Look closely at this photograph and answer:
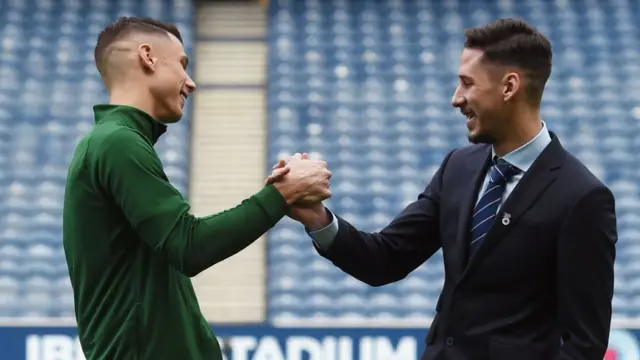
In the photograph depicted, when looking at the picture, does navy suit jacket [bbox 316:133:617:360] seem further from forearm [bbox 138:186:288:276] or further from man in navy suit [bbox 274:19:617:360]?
forearm [bbox 138:186:288:276]

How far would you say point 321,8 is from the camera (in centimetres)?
749

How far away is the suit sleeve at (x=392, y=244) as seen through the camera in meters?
2.64

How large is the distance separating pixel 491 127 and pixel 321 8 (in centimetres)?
514

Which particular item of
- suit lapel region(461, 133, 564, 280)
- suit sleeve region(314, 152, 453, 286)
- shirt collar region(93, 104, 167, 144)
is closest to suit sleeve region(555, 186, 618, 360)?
suit lapel region(461, 133, 564, 280)

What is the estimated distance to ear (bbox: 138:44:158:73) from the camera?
8.00ft

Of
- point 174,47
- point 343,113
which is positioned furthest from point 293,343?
point 174,47

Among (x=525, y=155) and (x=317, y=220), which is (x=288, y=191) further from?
(x=525, y=155)

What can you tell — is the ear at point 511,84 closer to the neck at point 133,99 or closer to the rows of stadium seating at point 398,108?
the neck at point 133,99

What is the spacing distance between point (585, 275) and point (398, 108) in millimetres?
4816

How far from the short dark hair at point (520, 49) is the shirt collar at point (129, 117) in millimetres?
847

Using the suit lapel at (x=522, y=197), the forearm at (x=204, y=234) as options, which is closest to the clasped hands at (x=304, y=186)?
the forearm at (x=204, y=234)

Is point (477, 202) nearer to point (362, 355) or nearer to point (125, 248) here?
point (125, 248)

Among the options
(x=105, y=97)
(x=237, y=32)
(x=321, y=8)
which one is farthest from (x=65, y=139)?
(x=321, y=8)

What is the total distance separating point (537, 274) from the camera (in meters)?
2.35
